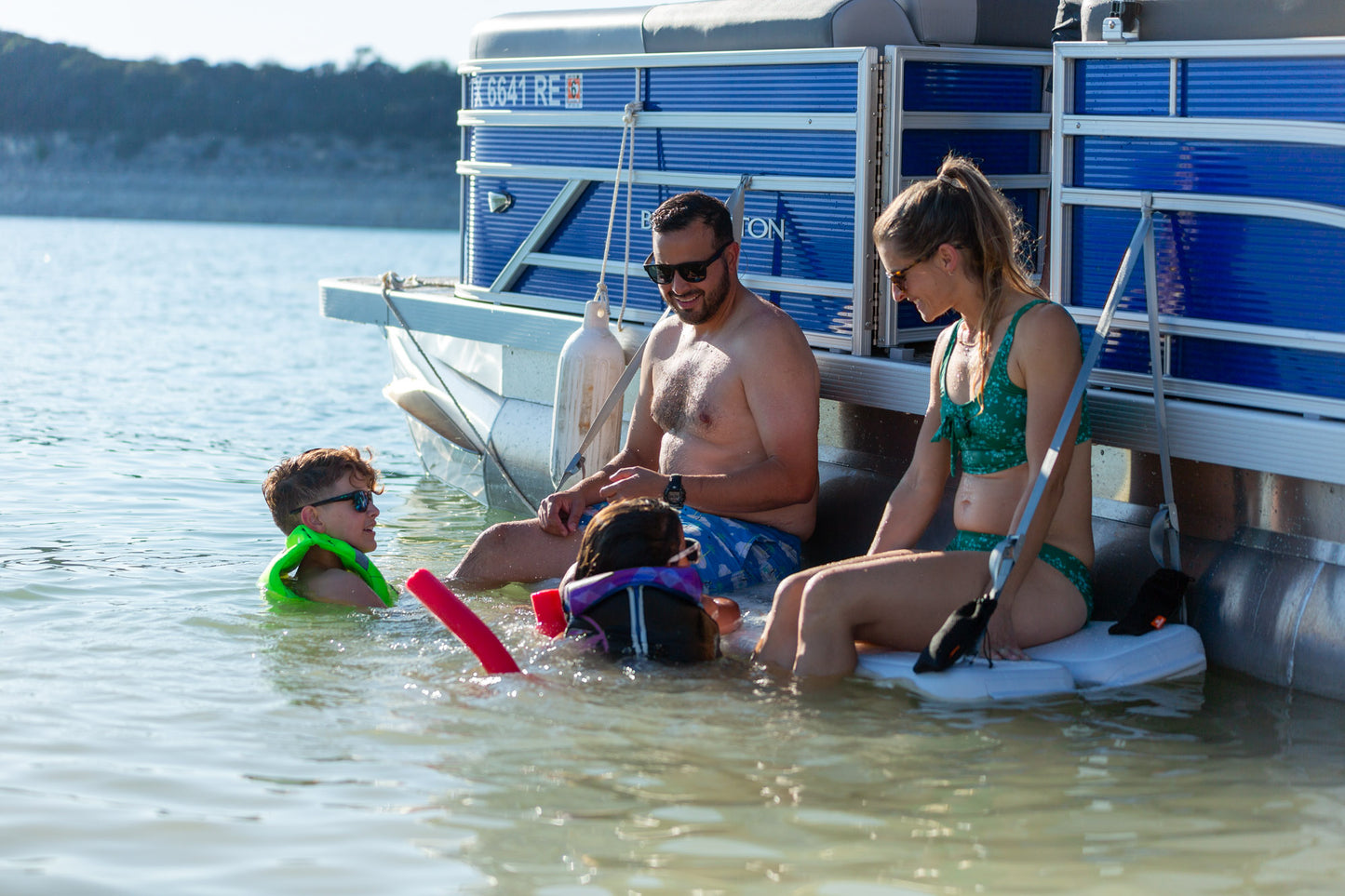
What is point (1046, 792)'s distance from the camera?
3113 millimetres

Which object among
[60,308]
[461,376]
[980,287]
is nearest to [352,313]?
[461,376]

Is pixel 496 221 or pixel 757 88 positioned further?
pixel 496 221

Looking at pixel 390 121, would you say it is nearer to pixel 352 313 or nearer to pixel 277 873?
pixel 352 313

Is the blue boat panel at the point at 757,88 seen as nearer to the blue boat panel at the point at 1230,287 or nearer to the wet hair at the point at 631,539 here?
the blue boat panel at the point at 1230,287

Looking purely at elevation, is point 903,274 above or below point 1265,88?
below

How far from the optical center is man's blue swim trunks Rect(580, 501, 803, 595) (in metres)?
4.48

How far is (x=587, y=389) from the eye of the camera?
18.0 ft

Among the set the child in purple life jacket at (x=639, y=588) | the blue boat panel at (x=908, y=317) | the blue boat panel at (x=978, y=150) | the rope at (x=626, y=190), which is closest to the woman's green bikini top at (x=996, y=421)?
the child in purple life jacket at (x=639, y=588)

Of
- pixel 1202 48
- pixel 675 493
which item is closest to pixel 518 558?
pixel 675 493

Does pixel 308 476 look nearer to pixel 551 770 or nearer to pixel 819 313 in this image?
pixel 551 770

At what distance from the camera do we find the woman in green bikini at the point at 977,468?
366 cm

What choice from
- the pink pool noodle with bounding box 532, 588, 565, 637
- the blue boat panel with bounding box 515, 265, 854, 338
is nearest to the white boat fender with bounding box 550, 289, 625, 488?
the blue boat panel with bounding box 515, 265, 854, 338

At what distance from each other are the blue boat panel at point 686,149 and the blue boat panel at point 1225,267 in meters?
0.93

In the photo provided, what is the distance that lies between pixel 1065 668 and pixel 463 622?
4.71ft
